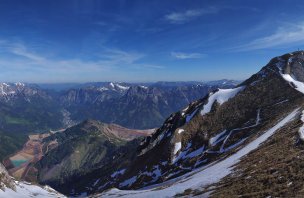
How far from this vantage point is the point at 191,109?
17675cm

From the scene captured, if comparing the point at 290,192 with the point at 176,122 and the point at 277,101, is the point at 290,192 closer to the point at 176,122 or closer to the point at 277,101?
the point at 277,101

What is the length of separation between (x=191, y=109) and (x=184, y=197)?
131m

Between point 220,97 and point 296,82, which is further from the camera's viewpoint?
point 220,97

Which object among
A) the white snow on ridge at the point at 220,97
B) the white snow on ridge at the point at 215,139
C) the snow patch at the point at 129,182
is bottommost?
the snow patch at the point at 129,182

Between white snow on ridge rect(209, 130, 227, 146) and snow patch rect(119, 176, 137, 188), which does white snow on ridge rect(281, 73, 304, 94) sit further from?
snow patch rect(119, 176, 137, 188)

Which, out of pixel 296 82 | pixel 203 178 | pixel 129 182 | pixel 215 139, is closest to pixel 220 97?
pixel 296 82

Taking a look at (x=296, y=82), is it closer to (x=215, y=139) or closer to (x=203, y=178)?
(x=215, y=139)

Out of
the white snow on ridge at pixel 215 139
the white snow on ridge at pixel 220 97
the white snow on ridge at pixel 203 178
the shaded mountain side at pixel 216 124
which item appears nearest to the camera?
the white snow on ridge at pixel 203 178

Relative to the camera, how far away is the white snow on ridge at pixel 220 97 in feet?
524

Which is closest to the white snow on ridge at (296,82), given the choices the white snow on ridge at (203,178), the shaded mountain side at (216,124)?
the shaded mountain side at (216,124)

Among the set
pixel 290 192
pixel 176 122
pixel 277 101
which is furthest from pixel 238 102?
pixel 290 192

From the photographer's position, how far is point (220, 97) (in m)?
167

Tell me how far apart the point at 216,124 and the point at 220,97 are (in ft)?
93.9

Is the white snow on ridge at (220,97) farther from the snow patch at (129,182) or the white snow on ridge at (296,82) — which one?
the snow patch at (129,182)
